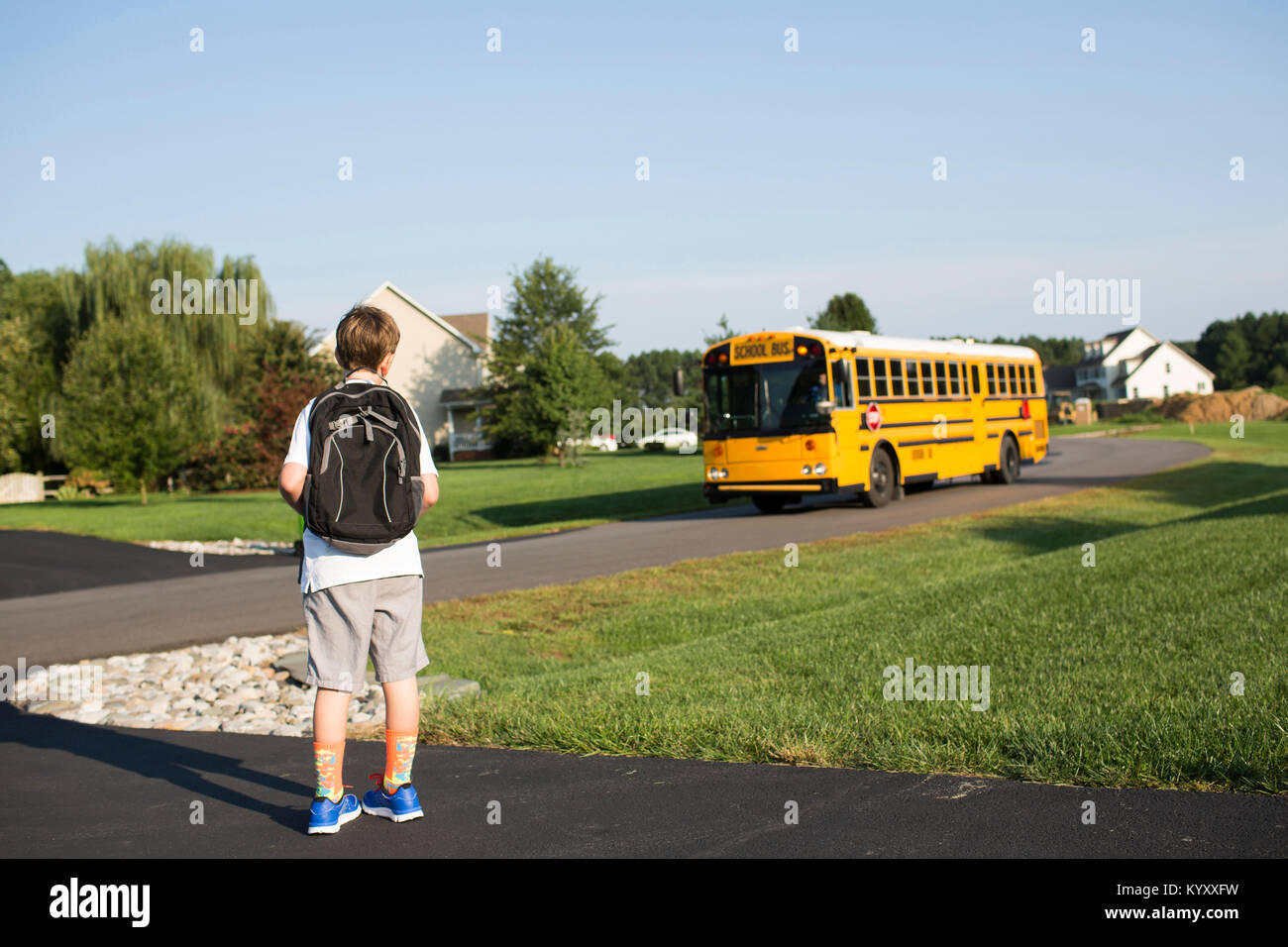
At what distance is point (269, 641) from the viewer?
35.0 ft

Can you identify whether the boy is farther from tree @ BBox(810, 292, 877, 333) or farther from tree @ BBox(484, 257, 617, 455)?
tree @ BBox(810, 292, 877, 333)

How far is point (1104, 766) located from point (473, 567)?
11.6 m

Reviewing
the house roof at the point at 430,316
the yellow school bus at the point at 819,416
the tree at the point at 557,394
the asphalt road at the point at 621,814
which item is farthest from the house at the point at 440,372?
the asphalt road at the point at 621,814

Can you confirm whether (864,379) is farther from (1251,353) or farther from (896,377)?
(1251,353)

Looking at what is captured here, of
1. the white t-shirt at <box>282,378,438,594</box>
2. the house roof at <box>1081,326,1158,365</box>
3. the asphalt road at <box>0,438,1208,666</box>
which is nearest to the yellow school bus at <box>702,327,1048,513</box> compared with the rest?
the asphalt road at <box>0,438,1208,666</box>

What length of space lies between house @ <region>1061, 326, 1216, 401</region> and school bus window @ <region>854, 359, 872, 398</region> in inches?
3922

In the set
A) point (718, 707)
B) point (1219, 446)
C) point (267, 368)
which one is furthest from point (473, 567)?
point (1219, 446)

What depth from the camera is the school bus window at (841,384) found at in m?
20.4

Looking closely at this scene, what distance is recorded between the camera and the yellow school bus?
799 inches

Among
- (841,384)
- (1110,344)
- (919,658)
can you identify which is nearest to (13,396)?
(841,384)

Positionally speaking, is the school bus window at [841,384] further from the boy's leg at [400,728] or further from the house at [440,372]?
the house at [440,372]

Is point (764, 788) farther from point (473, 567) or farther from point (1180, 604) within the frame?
point (473, 567)

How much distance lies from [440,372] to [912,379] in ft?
158

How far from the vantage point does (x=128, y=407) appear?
3275 cm
